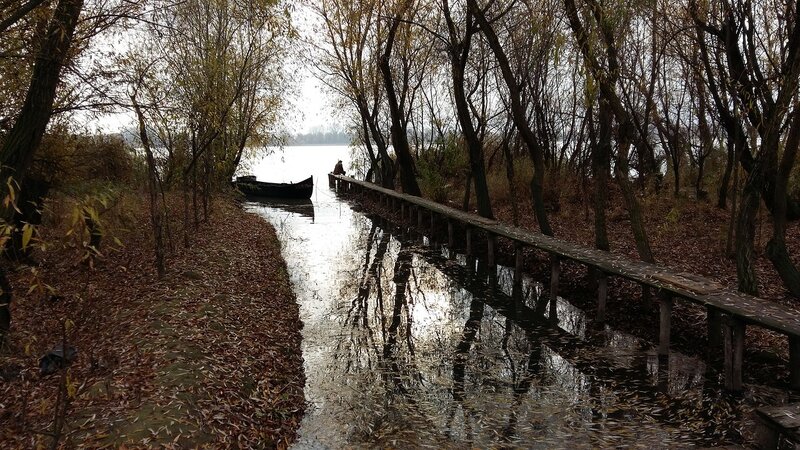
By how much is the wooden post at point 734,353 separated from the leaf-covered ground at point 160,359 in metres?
5.57

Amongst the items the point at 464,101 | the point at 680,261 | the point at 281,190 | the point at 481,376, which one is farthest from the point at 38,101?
the point at 281,190

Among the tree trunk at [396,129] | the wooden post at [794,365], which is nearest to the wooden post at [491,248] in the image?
the tree trunk at [396,129]

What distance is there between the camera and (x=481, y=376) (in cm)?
763

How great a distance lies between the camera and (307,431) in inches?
237

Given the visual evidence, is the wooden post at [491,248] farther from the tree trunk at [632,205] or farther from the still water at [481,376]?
the tree trunk at [632,205]

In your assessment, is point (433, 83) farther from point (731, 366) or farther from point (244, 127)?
point (731, 366)

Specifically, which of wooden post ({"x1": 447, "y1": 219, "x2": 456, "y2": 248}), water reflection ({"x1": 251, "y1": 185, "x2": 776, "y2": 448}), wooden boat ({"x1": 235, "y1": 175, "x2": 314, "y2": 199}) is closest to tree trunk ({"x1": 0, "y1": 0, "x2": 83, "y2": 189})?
water reflection ({"x1": 251, "y1": 185, "x2": 776, "y2": 448})

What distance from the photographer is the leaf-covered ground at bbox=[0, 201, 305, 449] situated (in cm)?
502

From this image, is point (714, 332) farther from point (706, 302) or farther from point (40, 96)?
point (40, 96)

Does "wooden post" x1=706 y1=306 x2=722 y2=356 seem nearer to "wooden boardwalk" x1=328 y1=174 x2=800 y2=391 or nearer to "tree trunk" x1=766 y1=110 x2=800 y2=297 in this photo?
"wooden boardwalk" x1=328 y1=174 x2=800 y2=391

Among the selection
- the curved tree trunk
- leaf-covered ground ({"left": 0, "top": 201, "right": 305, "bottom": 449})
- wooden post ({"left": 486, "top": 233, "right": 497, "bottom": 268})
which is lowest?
Result: leaf-covered ground ({"left": 0, "top": 201, "right": 305, "bottom": 449})

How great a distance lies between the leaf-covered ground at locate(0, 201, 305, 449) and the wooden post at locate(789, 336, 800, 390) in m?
6.16

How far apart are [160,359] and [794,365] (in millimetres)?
7858

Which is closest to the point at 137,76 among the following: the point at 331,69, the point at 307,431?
the point at 307,431
